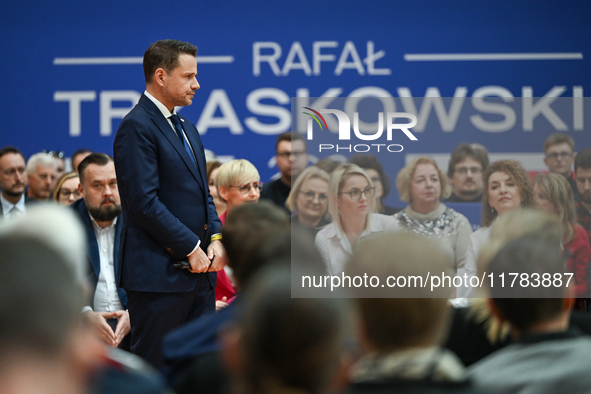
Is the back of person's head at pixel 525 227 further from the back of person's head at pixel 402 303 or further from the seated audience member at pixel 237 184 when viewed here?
the seated audience member at pixel 237 184

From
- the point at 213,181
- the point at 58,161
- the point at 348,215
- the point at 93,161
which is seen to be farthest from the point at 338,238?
the point at 58,161

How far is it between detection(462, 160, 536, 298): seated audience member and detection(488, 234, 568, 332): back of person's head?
81 centimetres

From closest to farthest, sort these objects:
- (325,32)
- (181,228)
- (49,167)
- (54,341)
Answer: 1. (54,341)
2. (181,228)
3. (49,167)
4. (325,32)

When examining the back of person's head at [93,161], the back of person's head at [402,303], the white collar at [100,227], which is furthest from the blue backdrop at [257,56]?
the back of person's head at [402,303]

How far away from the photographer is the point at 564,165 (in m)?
2.26

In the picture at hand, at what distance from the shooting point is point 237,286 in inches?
63.5

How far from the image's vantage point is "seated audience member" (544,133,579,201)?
7.34 ft

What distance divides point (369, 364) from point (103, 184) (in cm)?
252

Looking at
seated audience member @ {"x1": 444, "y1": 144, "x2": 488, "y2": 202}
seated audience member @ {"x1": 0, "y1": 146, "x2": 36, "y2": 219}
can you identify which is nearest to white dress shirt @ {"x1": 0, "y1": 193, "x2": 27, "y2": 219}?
seated audience member @ {"x1": 0, "y1": 146, "x2": 36, "y2": 219}

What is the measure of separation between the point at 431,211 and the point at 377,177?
21cm

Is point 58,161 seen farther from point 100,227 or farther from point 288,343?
point 288,343

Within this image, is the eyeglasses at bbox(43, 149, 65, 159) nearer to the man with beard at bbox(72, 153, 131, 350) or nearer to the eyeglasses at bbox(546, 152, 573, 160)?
the man with beard at bbox(72, 153, 131, 350)

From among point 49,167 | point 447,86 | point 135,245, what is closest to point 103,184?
point 135,245

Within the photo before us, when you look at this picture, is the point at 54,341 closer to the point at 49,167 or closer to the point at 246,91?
the point at 49,167
